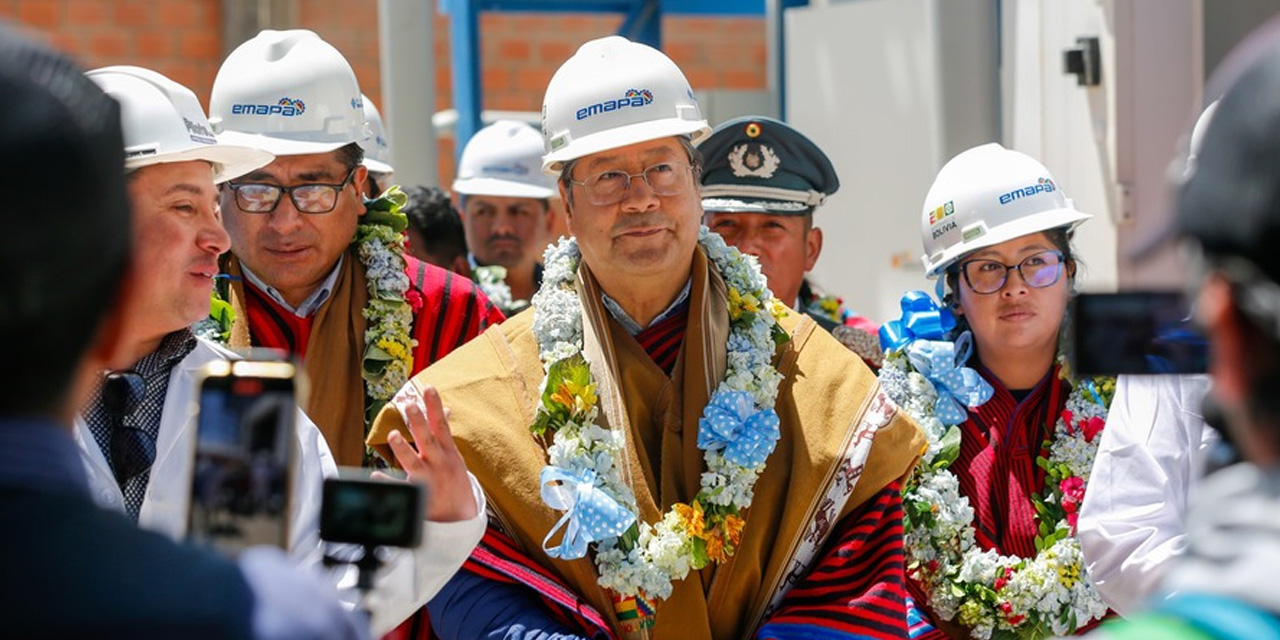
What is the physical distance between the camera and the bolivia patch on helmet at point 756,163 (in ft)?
20.5

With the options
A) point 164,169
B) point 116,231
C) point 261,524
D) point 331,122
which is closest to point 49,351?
point 116,231

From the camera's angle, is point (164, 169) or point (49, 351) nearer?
point (49, 351)

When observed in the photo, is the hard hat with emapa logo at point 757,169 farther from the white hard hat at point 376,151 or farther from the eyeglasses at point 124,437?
the eyeglasses at point 124,437

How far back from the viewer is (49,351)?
1836mm

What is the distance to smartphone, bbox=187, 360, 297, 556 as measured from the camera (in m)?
2.20

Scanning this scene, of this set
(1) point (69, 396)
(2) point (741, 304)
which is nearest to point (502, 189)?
(2) point (741, 304)

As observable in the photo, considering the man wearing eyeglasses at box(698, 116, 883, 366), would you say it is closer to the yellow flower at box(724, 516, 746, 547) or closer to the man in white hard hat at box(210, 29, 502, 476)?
the man in white hard hat at box(210, 29, 502, 476)

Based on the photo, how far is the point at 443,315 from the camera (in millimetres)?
5465

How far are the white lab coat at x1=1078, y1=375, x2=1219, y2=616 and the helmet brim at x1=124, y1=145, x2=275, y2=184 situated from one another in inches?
83.0

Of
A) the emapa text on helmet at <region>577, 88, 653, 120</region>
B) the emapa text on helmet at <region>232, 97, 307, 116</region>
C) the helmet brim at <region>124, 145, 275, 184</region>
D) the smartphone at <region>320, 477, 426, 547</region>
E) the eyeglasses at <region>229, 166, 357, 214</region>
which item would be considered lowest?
the smartphone at <region>320, 477, 426, 547</region>

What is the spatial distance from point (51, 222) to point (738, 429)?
9.11ft

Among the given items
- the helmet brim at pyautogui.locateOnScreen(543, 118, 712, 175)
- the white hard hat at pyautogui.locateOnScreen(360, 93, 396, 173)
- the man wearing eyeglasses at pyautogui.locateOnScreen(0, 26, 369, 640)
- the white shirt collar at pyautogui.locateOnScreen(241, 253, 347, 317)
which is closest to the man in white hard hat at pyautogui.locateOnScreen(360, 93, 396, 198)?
the white hard hat at pyautogui.locateOnScreen(360, 93, 396, 173)

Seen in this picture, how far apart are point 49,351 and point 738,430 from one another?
107 inches

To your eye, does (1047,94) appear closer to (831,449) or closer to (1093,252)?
(1093,252)
